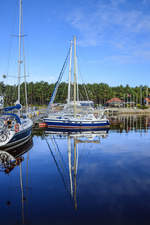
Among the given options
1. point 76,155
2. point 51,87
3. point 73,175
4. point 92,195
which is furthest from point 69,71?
point 51,87

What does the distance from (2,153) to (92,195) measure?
10.5 m

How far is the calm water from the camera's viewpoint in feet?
25.8

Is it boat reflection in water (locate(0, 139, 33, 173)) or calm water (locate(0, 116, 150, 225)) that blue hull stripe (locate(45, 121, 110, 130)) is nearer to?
boat reflection in water (locate(0, 139, 33, 173))

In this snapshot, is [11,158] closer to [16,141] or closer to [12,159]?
[12,159]

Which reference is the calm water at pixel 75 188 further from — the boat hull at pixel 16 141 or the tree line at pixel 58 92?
the tree line at pixel 58 92

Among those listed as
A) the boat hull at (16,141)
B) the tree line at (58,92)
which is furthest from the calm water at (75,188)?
the tree line at (58,92)

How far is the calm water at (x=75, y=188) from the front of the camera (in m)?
7.88

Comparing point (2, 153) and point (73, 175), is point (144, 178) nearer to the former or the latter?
point (73, 175)

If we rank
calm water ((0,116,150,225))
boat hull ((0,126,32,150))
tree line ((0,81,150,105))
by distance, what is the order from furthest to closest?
tree line ((0,81,150,105))
boat hull ((0,126,32,150))
calm water ((0,116,150,225))

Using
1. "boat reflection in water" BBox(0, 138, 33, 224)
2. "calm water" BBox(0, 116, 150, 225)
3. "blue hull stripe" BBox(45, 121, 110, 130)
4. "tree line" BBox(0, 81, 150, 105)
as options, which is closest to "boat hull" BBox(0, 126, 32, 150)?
"boat reflection in water" BBox(0, 138, 33, 224)

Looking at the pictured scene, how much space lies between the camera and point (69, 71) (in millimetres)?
41500

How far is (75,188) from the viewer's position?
10508mm

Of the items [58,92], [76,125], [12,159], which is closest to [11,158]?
[12,159]

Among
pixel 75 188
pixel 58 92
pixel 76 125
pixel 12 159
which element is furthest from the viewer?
pixel 58 92
